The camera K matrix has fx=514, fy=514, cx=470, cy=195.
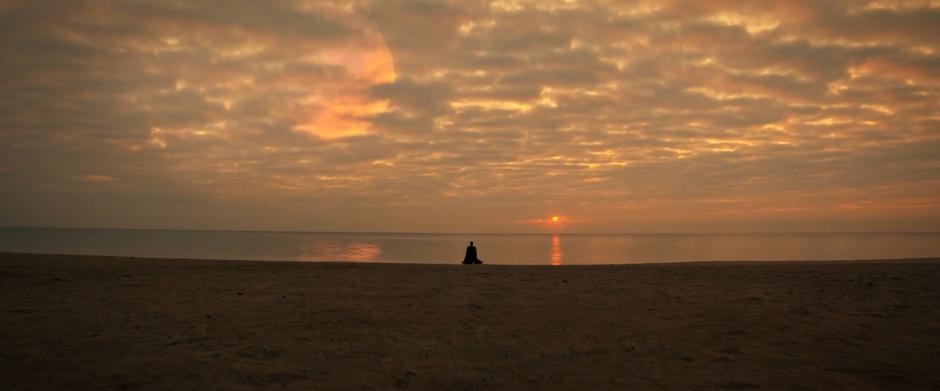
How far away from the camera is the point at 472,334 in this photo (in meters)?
8.08

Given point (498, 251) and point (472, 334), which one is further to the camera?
point (498, 251)

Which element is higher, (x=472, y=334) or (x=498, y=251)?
(x=472, y=334)

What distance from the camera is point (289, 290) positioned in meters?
13.0

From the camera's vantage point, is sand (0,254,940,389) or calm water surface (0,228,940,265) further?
calm water surface (0,228,940,265)

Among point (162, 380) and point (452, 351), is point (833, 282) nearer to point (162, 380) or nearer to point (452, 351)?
point (452, 351)

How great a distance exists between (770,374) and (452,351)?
3.95 metres

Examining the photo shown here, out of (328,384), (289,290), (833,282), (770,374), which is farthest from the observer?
(833,282)

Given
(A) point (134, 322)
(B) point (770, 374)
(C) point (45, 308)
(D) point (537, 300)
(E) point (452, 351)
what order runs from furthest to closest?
(D) point (537, 300) → (C) point (45, 308) → (A) point (134, 322) → (E) point (452, 351) → (B) point (770, 374)

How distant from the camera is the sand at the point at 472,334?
6000mm

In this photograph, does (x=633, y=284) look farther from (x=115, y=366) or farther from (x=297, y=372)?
(x=115, y=366)

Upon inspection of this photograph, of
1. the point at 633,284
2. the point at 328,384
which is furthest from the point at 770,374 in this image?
the point at 633,284

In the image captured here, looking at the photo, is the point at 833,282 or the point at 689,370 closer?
the point at 689,370

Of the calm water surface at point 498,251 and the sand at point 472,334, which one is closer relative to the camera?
the sand at point 472,334

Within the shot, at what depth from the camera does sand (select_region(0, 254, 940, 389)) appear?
6000 millimetres
